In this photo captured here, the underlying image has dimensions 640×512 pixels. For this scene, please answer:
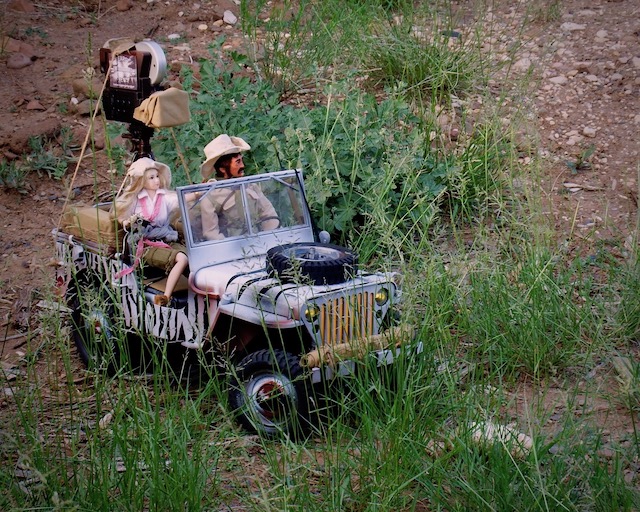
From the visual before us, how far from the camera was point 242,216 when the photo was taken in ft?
16.5

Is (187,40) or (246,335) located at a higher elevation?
(187,40)

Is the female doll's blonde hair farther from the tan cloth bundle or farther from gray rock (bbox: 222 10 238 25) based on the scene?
gray rock (bbox: 222 10 238 25)

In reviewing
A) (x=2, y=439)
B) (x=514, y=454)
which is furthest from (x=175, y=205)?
(x=514, y=454)

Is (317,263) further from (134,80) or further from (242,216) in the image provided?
(134,80)

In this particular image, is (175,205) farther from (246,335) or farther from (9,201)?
(9,201)

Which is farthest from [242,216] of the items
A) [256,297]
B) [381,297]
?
[256,297]

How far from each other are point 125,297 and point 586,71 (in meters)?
5.07

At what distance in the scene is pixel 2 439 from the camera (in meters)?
3.91

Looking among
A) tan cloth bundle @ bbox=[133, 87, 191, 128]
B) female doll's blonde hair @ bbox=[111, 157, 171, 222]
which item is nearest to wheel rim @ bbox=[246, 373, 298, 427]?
female doll's blonde hair @ bbox=[111, 157, 171, 222]

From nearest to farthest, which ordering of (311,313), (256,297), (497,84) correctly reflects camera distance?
(256,297), (311,313), (497,84)

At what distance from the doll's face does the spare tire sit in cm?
86

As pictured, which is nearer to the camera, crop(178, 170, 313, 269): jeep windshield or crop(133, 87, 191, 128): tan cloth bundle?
crop(178, 170, 313, 269): jeep windshield

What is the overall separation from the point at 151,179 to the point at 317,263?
3.89ft

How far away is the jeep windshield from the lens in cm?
489
